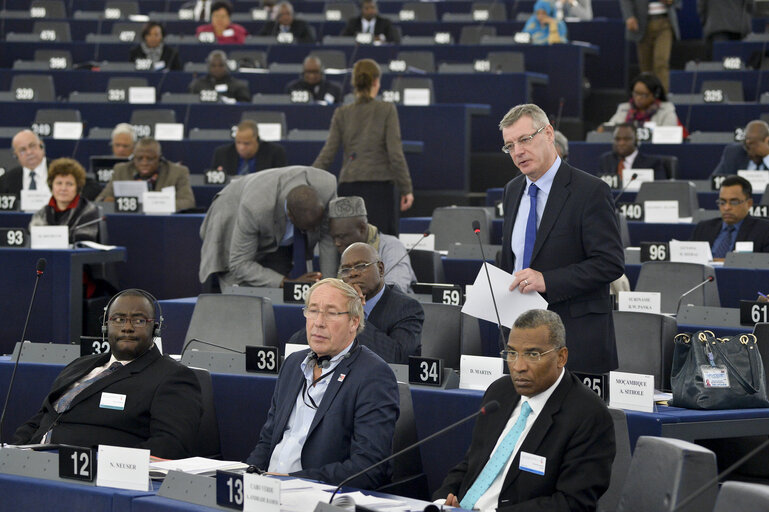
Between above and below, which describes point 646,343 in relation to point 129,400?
above

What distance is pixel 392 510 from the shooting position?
2621 millimetres

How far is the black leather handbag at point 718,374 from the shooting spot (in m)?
3.45

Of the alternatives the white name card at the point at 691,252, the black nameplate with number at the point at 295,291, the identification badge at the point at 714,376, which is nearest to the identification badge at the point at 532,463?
the identification badge at the point at 714,376

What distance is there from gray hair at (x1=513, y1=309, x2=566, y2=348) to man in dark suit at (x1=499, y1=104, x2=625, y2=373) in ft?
0.81

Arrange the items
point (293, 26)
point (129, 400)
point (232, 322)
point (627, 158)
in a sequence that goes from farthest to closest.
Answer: point (293, 26) → point (627, 158) → point (232, 322) → point (129, 400)

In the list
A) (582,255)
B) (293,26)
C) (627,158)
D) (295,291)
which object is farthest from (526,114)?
(293,26)

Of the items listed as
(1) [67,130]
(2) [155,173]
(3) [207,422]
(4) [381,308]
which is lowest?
(3) [207,422]

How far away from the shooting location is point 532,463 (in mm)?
2850

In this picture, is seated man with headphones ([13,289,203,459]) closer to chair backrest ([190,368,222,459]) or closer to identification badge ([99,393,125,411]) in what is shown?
identification badge ([99,393,125,411])

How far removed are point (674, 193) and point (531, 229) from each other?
4108mm

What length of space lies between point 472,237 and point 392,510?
426 centimetres

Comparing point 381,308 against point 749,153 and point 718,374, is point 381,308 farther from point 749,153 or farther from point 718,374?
point 749,153

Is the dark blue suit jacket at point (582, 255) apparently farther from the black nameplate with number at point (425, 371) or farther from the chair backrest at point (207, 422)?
the chair backrest at point (207, 422)

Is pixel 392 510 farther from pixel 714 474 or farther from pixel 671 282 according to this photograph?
pixel 671 282
